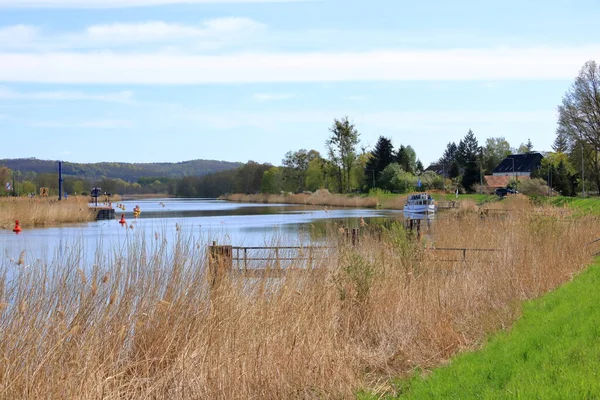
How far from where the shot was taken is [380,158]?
86.3m

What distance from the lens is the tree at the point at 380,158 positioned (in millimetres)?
85812

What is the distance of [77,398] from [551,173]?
67265 millimetres

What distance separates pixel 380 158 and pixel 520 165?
3362 cm

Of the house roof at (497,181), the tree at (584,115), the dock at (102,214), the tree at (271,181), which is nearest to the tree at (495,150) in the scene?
the house roof at (497,181)

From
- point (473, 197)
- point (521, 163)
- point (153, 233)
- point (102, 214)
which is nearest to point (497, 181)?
point (521, 163)

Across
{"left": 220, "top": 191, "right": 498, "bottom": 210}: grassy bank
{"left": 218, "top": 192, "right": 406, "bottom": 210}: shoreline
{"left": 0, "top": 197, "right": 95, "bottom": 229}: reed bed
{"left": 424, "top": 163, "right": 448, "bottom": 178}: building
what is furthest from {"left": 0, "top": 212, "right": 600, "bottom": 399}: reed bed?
{"left": 424, "top": 163, "right": 448, "bottom": 178}: building

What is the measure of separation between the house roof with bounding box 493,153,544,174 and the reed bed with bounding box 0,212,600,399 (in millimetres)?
98775

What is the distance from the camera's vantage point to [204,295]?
371 inches

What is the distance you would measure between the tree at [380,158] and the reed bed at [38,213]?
4379cm

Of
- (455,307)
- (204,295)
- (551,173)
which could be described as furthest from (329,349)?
(551,173)

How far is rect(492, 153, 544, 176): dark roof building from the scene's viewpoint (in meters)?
107

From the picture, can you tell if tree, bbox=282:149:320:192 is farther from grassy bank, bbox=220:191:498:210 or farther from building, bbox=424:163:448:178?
building, bbox=424:163:448:178

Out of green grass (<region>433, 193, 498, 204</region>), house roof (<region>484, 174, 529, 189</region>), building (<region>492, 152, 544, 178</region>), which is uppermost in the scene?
building (<region>492, 152, 544, 178</region>)

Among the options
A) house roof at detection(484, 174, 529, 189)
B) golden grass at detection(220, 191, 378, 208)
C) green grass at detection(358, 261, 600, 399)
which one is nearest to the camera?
green grass at detection(358, 261, 600, 399)
